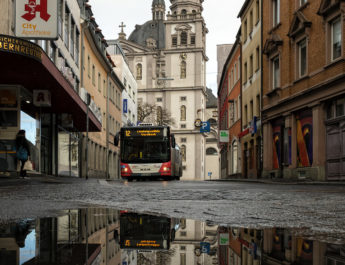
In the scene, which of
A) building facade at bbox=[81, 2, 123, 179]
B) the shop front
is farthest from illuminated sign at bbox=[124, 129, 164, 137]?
building facade at bbox=[81, 2, 123, 179]

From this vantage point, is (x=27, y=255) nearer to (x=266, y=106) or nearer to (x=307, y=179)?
(x=307, y=179)

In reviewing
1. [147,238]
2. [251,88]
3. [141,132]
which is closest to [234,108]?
[251,88]

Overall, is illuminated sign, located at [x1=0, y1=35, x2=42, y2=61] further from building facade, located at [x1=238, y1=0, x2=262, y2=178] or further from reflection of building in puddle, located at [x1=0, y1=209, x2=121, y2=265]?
building facade, located at [x1=238, y1=0, x2=262, y2=178]

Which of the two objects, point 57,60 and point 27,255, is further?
point 57,60

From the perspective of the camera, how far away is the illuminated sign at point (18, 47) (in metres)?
15.7

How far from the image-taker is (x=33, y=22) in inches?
745

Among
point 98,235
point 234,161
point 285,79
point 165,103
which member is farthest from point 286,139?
point 165,103

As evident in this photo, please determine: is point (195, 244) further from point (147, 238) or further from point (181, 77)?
point (181, 77)

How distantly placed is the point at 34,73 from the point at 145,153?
9.53 metres

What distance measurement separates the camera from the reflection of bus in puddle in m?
2.58

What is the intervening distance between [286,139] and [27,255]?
944 inches

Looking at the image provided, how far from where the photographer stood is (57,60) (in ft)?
85.1

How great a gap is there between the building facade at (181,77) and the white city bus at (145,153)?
74.3 meters

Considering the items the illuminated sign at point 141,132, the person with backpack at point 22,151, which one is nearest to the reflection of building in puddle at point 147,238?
the person with backpack at point 22,151
